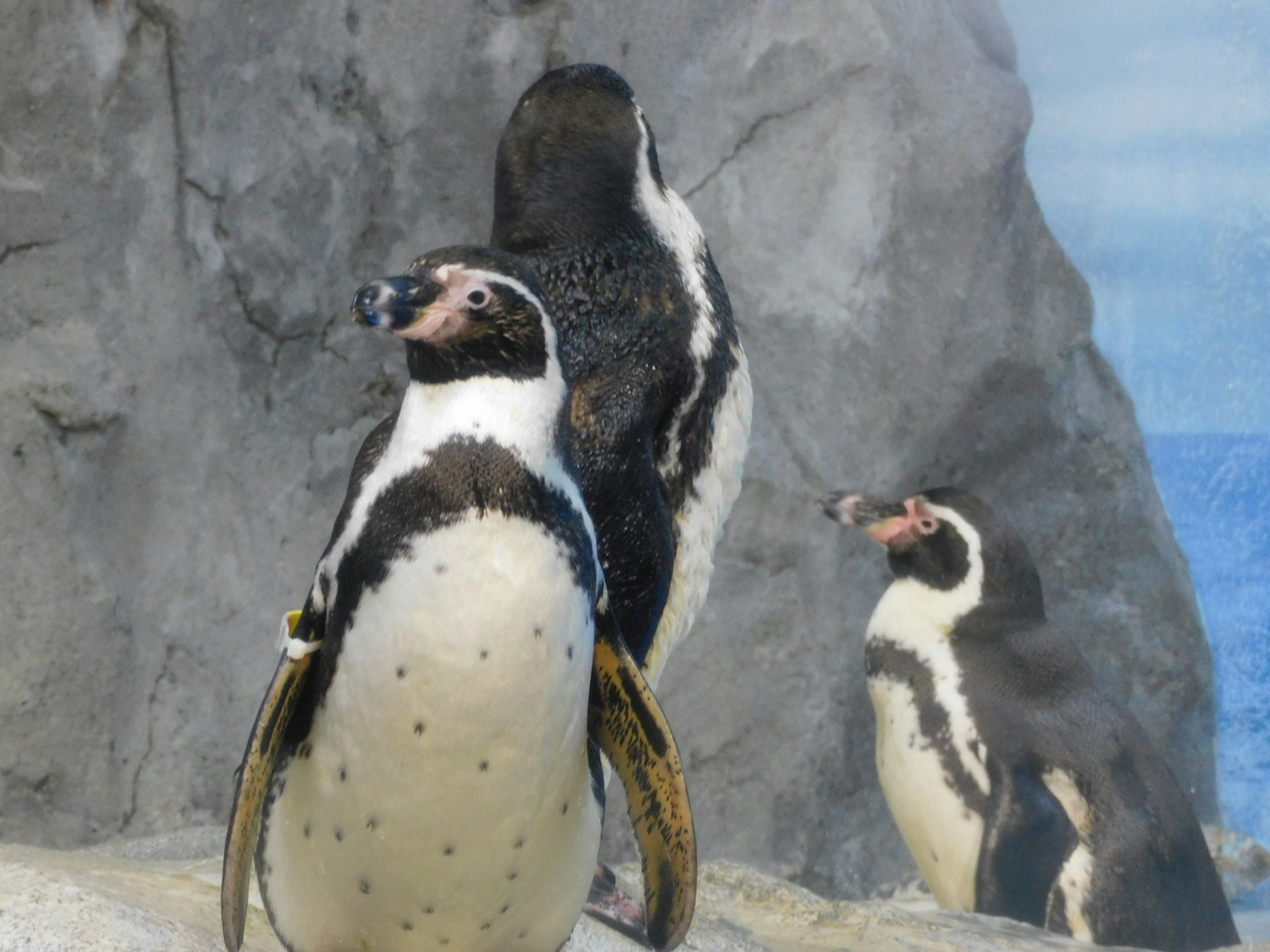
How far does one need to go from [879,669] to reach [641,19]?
1.70 m

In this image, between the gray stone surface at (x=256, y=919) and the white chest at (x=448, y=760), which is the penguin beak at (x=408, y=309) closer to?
the white chest at (x=448, y=760)

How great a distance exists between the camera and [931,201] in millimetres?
3543

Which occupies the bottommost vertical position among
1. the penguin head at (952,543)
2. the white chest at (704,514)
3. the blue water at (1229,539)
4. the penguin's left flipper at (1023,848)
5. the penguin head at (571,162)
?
the blue water at (1229,539)

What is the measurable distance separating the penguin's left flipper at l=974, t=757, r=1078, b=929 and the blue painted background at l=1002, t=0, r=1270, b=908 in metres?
2.10

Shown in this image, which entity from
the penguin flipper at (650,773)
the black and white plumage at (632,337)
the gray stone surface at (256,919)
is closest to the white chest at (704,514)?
the black and white plumage at (632,337)

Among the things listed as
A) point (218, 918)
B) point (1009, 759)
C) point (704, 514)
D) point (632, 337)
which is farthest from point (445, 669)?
point (1009, 759)

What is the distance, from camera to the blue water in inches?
186

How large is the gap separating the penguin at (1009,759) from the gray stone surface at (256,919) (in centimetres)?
27

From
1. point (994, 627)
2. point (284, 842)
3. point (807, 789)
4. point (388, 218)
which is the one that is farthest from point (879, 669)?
point (284, 842)

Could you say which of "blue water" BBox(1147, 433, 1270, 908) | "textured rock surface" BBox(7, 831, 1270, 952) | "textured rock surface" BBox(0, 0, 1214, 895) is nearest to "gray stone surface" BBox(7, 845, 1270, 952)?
"textured rock surface" BBox(7, 831, 1270, 952)

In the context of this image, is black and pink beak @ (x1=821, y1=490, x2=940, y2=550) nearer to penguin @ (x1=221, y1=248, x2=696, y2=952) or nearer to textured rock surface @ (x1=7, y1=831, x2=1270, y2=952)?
textured rock surface @ (x1=7, y1=831, x2=1270, y2=952)

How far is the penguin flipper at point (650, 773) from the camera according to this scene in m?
1.32

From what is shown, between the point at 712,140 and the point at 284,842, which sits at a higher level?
the point at 712,140

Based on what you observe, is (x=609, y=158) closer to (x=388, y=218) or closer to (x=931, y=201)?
(x=388, y=218)
